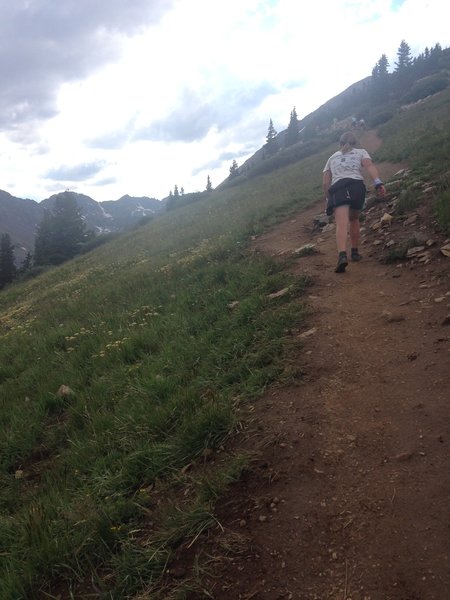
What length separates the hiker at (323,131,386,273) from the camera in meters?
6.45

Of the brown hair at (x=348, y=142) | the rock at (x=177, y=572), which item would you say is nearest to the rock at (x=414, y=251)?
the brown hair at (x=348, y=142)

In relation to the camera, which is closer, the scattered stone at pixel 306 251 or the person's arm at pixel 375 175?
the person's arm at pixel 375 175

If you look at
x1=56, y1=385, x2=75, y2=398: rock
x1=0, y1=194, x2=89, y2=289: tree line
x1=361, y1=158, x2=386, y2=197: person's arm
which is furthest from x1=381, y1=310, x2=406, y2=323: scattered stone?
x1=0, y1=194, x2=89, y2=289: tree line

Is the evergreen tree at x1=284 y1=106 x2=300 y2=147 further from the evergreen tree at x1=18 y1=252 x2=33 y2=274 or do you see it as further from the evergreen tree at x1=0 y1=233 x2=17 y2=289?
the evergreen tree at x1=0 y1=233 x2=17 y2=289

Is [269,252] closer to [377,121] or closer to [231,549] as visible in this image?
[231,549]

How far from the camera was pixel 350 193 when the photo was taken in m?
6.54

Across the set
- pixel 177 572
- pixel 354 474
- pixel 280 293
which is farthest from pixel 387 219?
pixel 177 572

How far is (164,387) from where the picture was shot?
14.1 feet

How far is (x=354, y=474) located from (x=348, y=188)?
16.4ft

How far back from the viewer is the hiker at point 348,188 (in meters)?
6.45

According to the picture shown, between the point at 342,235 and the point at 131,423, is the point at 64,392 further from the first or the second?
the point at 342,235

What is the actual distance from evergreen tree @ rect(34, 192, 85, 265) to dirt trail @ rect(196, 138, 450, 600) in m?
43.3

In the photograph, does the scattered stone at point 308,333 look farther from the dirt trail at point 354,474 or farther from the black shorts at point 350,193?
the black shorts at point 350,193

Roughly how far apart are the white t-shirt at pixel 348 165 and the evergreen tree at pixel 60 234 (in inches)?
1604
